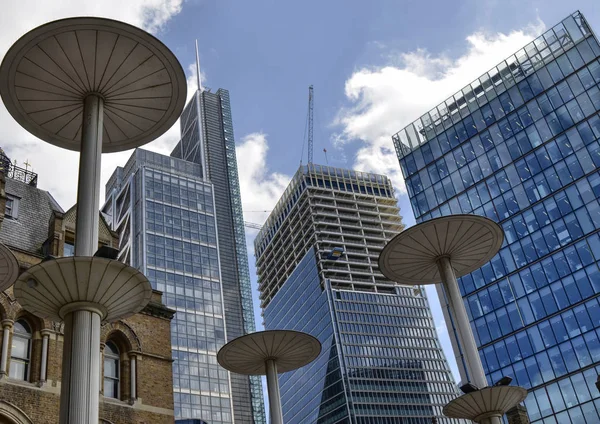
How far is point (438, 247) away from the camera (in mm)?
26234

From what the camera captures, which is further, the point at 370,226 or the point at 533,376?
the point at 370,226

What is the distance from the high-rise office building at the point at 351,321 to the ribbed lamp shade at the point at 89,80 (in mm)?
131564

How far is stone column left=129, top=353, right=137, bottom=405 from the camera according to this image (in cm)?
2567

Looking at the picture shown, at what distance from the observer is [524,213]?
72938mm

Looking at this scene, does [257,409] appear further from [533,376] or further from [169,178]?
[533,376]

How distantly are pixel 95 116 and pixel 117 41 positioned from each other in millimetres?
2403

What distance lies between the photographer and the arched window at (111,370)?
25.7 meters

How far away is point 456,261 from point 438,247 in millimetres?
1550

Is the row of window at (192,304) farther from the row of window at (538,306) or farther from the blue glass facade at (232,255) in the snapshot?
the row of window at (538,306)

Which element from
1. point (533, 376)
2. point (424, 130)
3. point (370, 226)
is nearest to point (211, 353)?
point (424, 130)

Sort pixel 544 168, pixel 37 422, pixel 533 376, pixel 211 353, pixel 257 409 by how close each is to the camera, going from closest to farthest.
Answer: pixel 37 422, pixel 533 376, pixel 544 168, pixel 211 353, pixel 257 409

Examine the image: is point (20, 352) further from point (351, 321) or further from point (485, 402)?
point (351, 321)

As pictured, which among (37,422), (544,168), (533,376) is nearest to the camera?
(37,422)

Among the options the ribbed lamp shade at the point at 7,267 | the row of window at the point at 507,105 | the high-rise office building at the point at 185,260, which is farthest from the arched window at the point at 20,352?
the high-rise office building at the point at 185,260
